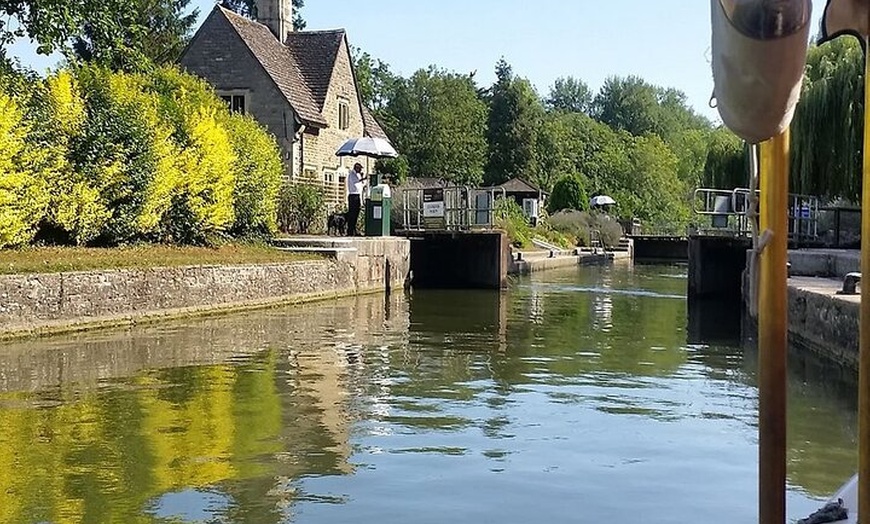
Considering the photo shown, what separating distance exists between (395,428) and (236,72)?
30653mm

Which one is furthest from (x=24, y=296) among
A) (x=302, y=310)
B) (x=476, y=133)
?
(x=476, y=133)

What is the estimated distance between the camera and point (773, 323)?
3.31m

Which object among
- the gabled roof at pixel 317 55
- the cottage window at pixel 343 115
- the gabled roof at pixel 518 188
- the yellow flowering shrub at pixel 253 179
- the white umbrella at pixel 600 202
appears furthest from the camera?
the white umbrella at pixel 600 202

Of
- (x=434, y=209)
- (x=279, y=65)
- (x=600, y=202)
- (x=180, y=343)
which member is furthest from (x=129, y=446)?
(x=600, y=202)

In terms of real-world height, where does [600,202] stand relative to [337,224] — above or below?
above

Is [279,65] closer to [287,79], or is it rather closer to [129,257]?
[287,79]

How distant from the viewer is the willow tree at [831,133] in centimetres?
2538

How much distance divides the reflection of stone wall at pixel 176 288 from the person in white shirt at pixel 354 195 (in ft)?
5.31

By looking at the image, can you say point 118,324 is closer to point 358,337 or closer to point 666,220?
point 358,337

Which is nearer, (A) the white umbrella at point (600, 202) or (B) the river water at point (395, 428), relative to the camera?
(B) the river water at point (395, 428)

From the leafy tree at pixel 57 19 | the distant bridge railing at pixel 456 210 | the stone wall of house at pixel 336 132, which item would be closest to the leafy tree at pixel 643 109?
the stone wall of house at pixel 336 132

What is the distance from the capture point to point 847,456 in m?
8.72

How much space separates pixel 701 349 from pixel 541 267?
24604mm

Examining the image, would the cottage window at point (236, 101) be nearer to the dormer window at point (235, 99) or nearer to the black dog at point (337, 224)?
the dormer window at point (235, 99)
